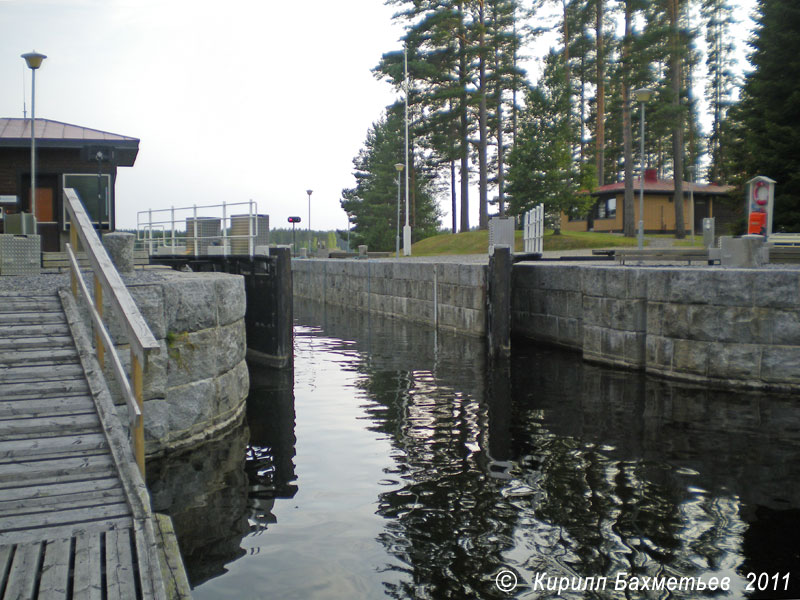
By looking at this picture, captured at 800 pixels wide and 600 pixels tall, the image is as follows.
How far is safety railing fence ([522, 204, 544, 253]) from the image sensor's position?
19.6m

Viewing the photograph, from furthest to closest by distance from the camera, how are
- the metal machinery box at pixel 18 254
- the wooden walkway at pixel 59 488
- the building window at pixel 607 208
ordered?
the building window at pixel 607 208 → the metal machinery box at pixel 18 254 → the wooden walkway at pixel 59 488

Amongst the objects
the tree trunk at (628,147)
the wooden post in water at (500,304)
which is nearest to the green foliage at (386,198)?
the tree trunk at (628,147)

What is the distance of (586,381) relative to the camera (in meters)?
11.9

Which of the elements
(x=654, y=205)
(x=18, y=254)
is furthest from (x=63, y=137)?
(x=654, y=205)

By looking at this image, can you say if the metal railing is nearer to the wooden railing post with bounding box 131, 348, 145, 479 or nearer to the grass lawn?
the wooden railing post with bounding box 131, 348, 145, 479

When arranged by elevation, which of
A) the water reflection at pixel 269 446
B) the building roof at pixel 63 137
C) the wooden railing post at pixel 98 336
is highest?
the building roof at pixel 63 137

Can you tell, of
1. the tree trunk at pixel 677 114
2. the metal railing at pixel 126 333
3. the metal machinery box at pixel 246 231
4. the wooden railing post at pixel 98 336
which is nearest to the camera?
the metal railing at pixel 126 333

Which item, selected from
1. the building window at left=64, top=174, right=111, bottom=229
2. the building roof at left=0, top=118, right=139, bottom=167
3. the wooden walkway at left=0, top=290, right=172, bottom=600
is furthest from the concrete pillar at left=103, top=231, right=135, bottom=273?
the building window at left=64, top=174, right=111, bottom=229

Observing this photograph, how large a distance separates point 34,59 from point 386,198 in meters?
48.6

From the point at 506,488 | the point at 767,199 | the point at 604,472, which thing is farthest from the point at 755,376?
Answer: the point at 767,199

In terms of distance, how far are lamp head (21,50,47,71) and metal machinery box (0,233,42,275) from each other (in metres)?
10.1

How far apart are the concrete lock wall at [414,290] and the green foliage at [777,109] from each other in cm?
1245

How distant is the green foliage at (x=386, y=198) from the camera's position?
208 ft

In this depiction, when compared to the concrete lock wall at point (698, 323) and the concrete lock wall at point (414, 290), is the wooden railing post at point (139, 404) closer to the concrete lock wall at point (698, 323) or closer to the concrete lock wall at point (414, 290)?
the concrete lock wall at point (698, 323)
